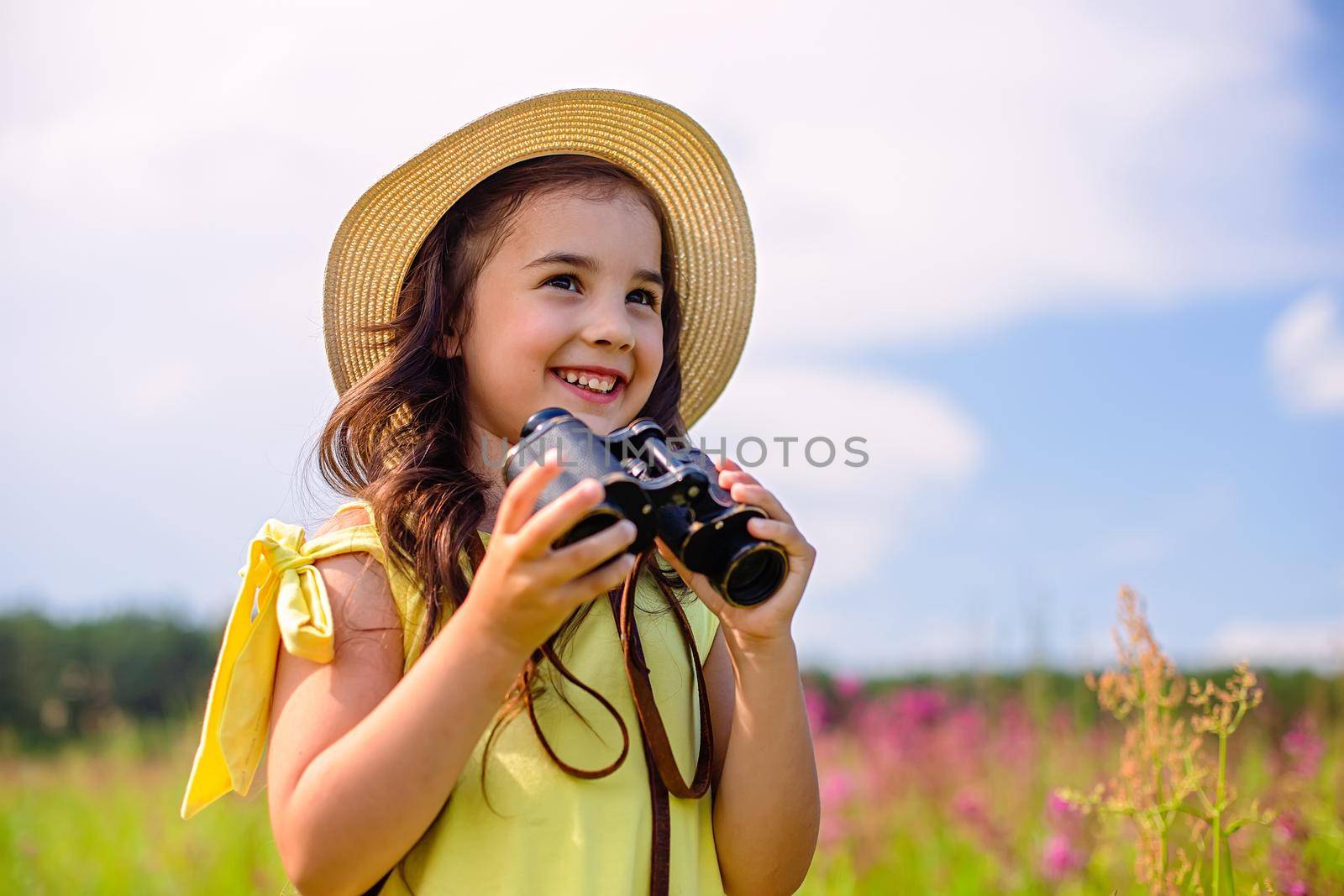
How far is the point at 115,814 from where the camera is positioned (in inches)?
224

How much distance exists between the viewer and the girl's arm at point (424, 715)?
1459 mm

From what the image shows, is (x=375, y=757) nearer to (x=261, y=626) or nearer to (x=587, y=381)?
(x=261, y=626)

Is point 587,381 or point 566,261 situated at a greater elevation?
point 566,261

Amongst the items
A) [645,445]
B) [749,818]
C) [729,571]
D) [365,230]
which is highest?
[365,230]

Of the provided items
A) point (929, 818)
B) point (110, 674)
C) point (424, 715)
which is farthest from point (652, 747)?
point (110, 674)

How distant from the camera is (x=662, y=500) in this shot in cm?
158

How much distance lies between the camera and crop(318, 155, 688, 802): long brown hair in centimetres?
192

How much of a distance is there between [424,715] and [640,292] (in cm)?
98

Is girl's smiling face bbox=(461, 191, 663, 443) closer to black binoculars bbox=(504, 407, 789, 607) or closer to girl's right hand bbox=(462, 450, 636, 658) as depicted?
black binoculars bbox=(504, 407, 789, 607)

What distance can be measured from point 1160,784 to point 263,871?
143 inches

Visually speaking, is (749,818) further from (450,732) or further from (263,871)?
(263,871)

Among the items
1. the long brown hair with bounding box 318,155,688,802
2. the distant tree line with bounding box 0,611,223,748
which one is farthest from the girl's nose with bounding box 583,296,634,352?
the distant tree line with bounding box 0,611,223,748

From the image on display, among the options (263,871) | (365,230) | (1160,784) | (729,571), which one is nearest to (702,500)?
(729,571)

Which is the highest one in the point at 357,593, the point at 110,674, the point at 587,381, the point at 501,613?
the point at 110,674
